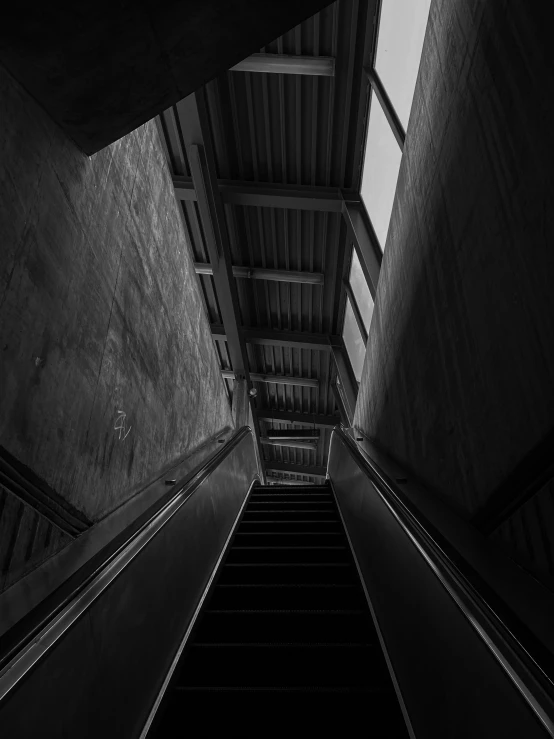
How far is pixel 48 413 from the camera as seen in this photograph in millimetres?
2416

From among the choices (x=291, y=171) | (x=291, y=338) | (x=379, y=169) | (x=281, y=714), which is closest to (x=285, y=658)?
(x=281, y=714)

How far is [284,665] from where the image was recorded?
2.64 metres

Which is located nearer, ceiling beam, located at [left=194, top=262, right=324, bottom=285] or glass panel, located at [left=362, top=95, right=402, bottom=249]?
glass panel, located at [left=362, top=95, right=402, bottom=249]

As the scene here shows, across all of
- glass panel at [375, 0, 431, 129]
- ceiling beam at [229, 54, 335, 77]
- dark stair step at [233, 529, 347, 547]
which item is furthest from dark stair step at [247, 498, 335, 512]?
ceiling beam at [229, 54, 335, 77]

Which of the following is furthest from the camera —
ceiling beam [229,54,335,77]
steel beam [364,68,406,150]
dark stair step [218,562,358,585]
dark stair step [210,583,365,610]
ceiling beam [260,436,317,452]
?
ceiling beam [260,436,317,452]

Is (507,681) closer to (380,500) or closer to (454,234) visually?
(380,500)

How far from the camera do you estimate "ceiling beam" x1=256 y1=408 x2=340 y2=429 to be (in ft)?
54.6

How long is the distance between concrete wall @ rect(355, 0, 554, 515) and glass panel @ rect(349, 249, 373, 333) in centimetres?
548

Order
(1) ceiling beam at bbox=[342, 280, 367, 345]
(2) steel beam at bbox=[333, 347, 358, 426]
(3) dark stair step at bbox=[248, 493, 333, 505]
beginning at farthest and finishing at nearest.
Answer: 1. (2) steel beam at bbox=[333, 347, 358, 426]
2. (1) ceiling beam at bbox=[342, 280, 367, 345]
3. (3) dark stair step at bbox=[248, 493, 333, 505]

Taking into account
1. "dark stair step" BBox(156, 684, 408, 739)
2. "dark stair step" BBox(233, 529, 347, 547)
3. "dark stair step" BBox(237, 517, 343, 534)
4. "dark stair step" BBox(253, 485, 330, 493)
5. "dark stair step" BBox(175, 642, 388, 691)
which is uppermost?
"dark stair step" BBox(253, 485, 330, 493)

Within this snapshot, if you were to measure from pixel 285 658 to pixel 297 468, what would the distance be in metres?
18.5

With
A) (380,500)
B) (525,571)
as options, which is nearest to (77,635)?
(525,571)

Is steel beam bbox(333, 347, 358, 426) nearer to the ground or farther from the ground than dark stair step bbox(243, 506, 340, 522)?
farther from the ground

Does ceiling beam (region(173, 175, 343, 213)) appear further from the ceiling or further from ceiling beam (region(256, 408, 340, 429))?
ceiling beam (region(256, 408, 340, 429))
